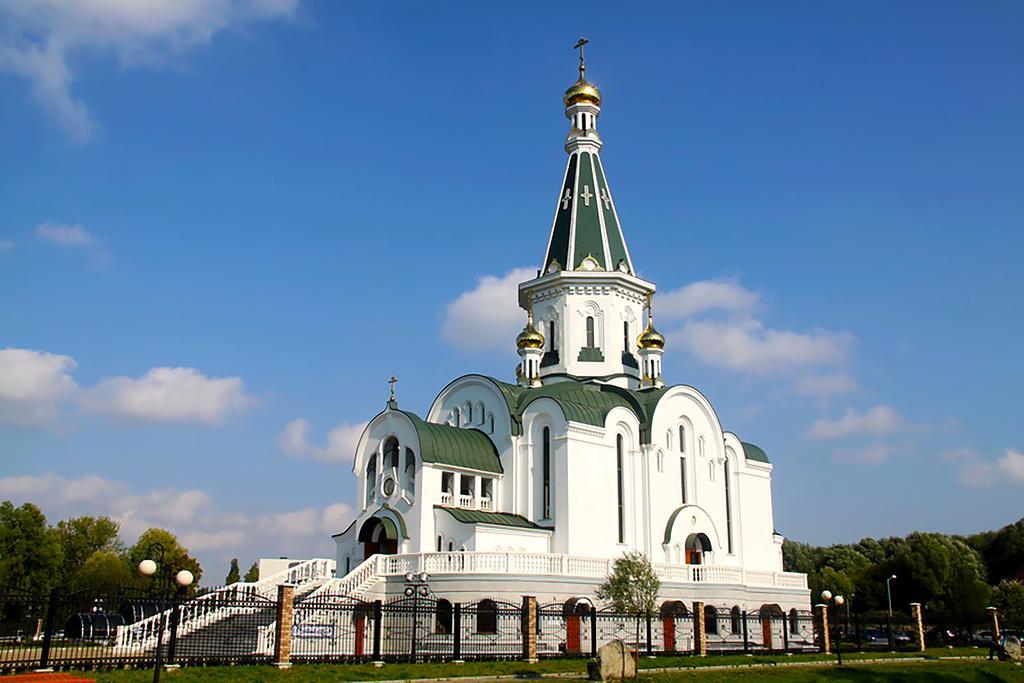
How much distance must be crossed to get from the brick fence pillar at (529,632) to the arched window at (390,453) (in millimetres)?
10821

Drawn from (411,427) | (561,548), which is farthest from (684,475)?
(411,427)

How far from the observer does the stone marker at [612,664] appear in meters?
18.2

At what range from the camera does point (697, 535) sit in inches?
1368

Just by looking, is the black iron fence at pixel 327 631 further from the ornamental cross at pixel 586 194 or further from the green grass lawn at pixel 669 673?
the ornamental cross at pixel 586 194

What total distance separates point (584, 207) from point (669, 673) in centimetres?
2374

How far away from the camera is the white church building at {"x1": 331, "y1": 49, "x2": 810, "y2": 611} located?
1148 inches

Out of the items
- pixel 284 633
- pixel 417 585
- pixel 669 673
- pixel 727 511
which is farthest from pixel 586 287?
pixel 284 633

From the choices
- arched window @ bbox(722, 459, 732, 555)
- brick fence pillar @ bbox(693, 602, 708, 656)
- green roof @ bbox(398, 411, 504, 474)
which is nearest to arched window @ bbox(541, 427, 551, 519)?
green roof @ bbox(398, 411, 504, 474)

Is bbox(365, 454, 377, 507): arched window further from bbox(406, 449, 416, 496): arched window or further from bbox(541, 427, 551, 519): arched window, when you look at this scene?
bbox(541, 427, 551, 519): arched window

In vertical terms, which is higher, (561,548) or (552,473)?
(552,473)

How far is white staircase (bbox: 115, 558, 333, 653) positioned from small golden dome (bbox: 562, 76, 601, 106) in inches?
890

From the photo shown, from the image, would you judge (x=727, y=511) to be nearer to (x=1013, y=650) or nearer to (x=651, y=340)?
(x=651, y=340)

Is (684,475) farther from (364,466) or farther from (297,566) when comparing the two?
(297,566)

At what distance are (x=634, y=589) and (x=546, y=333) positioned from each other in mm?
15720
